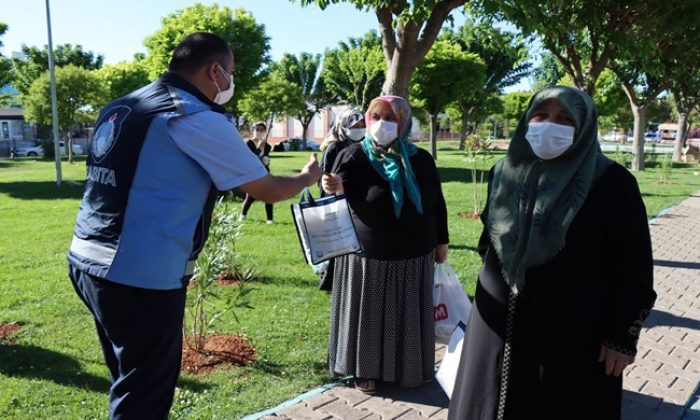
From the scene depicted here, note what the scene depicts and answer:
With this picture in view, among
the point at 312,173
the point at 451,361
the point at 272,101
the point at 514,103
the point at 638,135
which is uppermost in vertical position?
the point at 514,103

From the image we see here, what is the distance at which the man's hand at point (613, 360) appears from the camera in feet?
7.45

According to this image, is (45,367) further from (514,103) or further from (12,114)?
(12,114)

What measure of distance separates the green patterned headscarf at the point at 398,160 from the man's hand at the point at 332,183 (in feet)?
0.83

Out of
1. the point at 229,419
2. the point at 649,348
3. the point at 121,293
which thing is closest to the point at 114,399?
the point at 121,293

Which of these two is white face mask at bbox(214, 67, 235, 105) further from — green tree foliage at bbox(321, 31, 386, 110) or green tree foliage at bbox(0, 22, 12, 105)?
green tree foliage at bbox(321, 31, 386, 110)

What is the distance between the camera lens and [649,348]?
15.4 ft

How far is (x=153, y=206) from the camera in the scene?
2115 mm

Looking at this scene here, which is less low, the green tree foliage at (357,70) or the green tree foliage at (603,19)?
the green tree foliage at (357,70)

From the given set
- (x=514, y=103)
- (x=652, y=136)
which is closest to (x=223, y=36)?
(x=514, y=103)

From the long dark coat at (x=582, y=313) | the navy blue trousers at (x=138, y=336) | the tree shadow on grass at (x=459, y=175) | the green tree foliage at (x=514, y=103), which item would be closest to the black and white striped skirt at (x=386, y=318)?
the long dark coat at (x=582, y=313)

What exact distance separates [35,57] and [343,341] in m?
43.5

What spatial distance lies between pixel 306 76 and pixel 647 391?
46137 millimetres

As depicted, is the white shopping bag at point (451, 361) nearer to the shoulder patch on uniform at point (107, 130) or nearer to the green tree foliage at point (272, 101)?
the shoulder patch on uniform at point (107, 130)

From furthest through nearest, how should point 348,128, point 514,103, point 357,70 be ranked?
point 514,103 < point 357,70 < point 348,128
